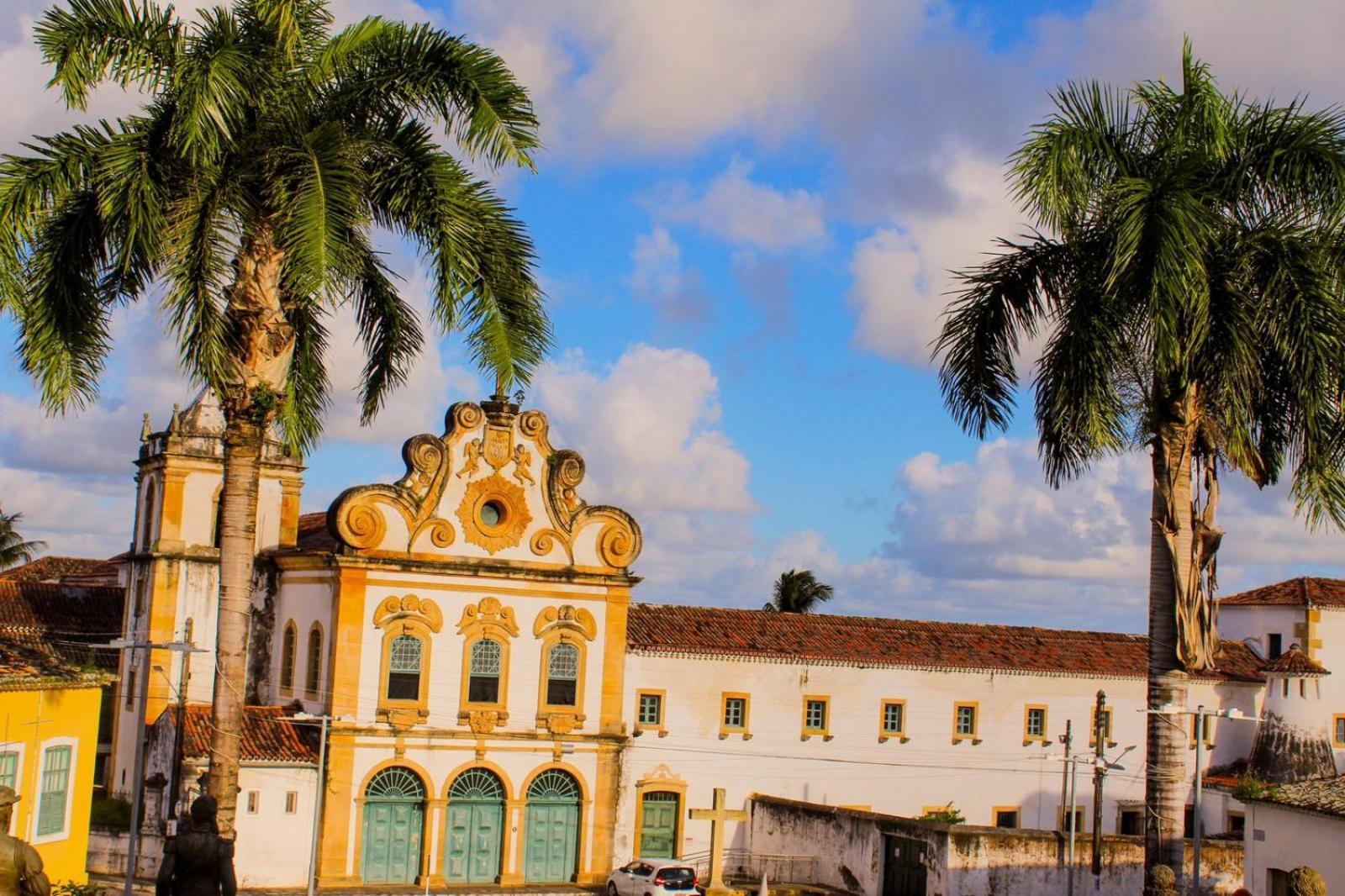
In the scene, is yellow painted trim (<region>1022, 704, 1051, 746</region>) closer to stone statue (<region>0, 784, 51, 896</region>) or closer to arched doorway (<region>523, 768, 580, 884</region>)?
arched doorway (<region>523, 768, 580, 884</region>)

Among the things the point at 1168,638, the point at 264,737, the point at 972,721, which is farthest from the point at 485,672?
the point at 1168,638

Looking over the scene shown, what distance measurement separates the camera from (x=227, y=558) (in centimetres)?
1845

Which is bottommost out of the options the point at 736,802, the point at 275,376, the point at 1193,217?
the point at 736,802

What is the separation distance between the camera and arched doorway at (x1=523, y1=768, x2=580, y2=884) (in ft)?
130

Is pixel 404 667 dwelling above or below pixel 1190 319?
below

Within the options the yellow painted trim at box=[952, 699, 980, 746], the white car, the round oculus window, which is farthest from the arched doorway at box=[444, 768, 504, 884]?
the yellow painted trim at box=[952, 699, 980, 746]

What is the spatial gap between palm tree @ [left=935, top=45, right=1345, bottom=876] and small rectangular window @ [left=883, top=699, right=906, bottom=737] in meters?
25.2

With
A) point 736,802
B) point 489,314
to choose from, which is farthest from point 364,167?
point 736,802

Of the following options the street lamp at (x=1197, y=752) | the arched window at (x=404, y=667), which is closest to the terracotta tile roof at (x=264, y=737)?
the arched window at (x=404, y=667)

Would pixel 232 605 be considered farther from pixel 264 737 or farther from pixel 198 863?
pixel 264 737

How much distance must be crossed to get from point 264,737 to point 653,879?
9692mm

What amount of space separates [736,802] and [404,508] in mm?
11983

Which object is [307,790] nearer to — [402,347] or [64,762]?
[64,762]

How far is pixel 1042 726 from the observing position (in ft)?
152
